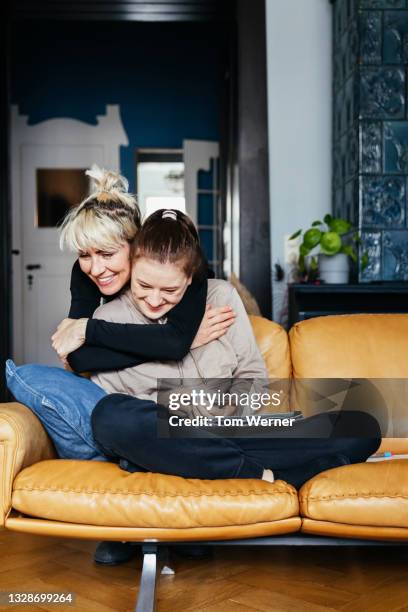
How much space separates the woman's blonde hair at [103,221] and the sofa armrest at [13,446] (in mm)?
521

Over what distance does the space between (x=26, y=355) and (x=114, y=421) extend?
185 inches

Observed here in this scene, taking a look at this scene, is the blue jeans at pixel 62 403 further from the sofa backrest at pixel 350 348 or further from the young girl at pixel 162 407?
the sofa backrest at pixel 350 348

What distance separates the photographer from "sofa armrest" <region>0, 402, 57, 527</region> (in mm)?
1653

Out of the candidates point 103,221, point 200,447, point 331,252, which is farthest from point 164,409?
point 331,252

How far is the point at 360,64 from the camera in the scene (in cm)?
339

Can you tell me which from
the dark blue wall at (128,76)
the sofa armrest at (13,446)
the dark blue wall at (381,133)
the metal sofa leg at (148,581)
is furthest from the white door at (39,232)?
the metal sofa leg at (148,581)

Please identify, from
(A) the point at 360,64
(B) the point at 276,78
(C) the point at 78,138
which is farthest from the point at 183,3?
(C) the point at 78,138

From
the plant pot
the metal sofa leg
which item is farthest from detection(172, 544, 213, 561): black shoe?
the plant pot

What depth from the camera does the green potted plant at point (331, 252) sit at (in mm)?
3357

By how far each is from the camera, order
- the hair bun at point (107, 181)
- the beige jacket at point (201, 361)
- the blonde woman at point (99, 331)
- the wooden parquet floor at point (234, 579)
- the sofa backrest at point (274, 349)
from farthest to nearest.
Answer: the sofa backrest at point (274, 349), the hair bun at point (107, 181), the beige jacket at point (201, 361), the blonde woman at point (99, 331), the wooden parquet floor at point (234, 579)

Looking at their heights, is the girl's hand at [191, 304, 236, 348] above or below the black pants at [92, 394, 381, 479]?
above

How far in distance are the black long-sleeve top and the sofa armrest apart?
0.79 feet

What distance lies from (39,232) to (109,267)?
438 cm

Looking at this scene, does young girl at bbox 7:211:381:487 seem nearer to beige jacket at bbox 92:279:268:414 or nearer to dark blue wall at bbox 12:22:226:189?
beige jacket at bbox 92:279:268:414
